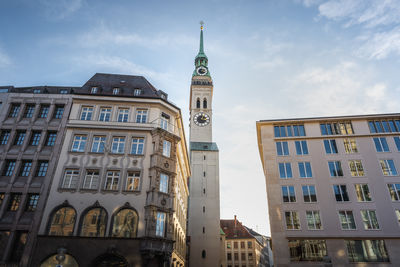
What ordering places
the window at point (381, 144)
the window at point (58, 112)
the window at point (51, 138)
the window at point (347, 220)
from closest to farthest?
the window at point (51, 138) → the window at point (58, 112) → the window at point (347, 220) → the window at point (381, 144)

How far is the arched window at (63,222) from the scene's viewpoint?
22.4 meters

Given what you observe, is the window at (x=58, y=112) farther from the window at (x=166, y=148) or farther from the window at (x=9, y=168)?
the window at (x=166, y=148)

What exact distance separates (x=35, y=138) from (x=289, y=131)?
31.9 m

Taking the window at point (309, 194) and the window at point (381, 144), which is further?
the window at point (381, 144)

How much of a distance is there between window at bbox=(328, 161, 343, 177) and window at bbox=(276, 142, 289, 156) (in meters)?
5.64

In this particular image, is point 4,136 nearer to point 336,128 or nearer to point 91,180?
point 91,180

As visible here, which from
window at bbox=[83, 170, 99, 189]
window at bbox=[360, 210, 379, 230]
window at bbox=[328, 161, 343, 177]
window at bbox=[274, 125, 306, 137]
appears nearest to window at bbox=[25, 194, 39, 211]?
window at bbox=[83, 170, 99, 189]

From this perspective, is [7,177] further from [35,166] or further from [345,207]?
[345,207]

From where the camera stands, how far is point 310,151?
35.9 meters

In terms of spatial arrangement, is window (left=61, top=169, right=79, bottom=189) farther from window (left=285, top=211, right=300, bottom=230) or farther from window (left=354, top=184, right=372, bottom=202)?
window (left=354, top=184, right=372, bottom=202)

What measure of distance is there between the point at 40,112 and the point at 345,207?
121 feet

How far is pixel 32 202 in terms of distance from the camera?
24.1 metres

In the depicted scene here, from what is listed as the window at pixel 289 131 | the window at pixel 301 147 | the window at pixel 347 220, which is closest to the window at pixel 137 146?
the window at pixel 289 131

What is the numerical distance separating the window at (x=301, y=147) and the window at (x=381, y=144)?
915cm
